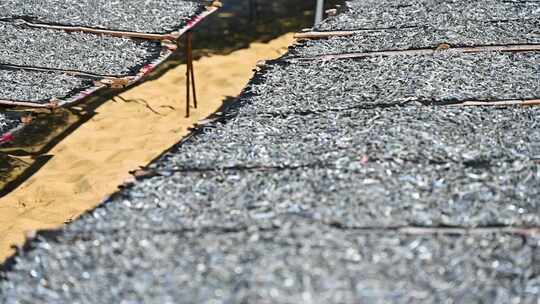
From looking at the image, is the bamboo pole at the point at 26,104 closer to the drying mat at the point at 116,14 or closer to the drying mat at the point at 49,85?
the drying mat at the point at 49,85

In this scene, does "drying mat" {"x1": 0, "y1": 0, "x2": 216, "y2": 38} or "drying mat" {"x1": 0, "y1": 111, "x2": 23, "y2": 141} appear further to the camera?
"drying mat" {"x1": 0, "y1": 0, "x2": 216, "y2": 38}

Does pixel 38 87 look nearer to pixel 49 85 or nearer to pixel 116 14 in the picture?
pixel 49 85

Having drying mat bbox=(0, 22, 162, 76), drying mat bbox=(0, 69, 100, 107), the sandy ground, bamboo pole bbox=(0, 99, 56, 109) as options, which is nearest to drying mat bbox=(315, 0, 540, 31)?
drying mat bbox=(0, 22, 162, 76)

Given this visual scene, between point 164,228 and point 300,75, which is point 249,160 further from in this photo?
point 300,75

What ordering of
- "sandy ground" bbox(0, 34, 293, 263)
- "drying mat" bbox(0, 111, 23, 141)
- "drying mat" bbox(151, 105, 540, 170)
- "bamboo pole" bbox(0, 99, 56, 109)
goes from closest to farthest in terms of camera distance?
"drying mat" bbox(151, 105, 540, 170) < "drying mat" bbox(0, 111, 23, 141) < "bamboo pole" bbox(0, 99, 56, 109) < "sandy ground" bbox(0, 34, 293, 263)

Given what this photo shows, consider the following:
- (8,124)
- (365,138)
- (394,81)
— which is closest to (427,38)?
(394,81)

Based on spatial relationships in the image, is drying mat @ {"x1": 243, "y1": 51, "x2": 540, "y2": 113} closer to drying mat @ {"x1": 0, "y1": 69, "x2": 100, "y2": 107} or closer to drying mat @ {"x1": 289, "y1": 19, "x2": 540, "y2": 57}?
drying mat @ {"x1": 289, "y1": 19, "x2": 540, "y2": 57}

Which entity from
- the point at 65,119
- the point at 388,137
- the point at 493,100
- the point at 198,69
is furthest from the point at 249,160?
the point at 198,69

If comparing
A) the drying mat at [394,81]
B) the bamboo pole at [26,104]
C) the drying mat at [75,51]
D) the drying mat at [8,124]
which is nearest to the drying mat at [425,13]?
the drying mat at [394,81]
